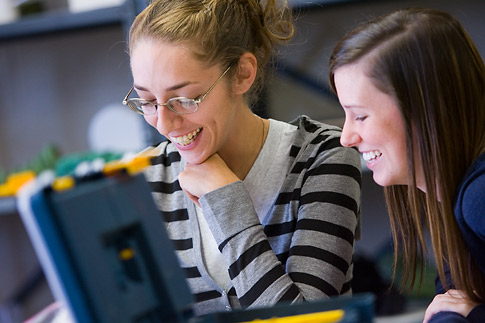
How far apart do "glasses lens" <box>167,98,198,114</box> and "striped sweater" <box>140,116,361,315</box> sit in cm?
12

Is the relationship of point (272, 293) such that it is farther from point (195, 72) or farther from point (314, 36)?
point (314, 36)

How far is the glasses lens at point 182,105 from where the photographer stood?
896 mm

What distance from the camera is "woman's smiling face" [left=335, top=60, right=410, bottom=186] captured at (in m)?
0.78

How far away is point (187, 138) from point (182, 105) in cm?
6

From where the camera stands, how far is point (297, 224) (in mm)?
937

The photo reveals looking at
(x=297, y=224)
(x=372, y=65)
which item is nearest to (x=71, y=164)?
(x=297, y=224)

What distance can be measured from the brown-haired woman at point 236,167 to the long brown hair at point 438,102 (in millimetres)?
167

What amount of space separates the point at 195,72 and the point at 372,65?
0.85 feet

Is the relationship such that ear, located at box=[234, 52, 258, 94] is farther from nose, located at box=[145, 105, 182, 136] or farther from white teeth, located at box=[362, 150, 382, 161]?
white teeth, located at box=[362, 150, 382, 161]

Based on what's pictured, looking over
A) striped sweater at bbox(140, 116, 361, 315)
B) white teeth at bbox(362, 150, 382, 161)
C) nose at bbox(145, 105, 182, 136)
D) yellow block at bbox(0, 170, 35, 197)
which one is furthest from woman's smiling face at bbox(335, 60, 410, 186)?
yellow block at bbox(0, 170, 35, 197)

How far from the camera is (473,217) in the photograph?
73 centimetres

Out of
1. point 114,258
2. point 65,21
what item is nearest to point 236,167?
point 114,258

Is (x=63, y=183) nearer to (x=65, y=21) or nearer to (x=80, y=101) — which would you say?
(x=65, y=21)

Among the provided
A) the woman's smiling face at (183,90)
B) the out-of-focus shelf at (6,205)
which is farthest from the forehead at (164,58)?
the out-of-focus shelf at (6,205)
